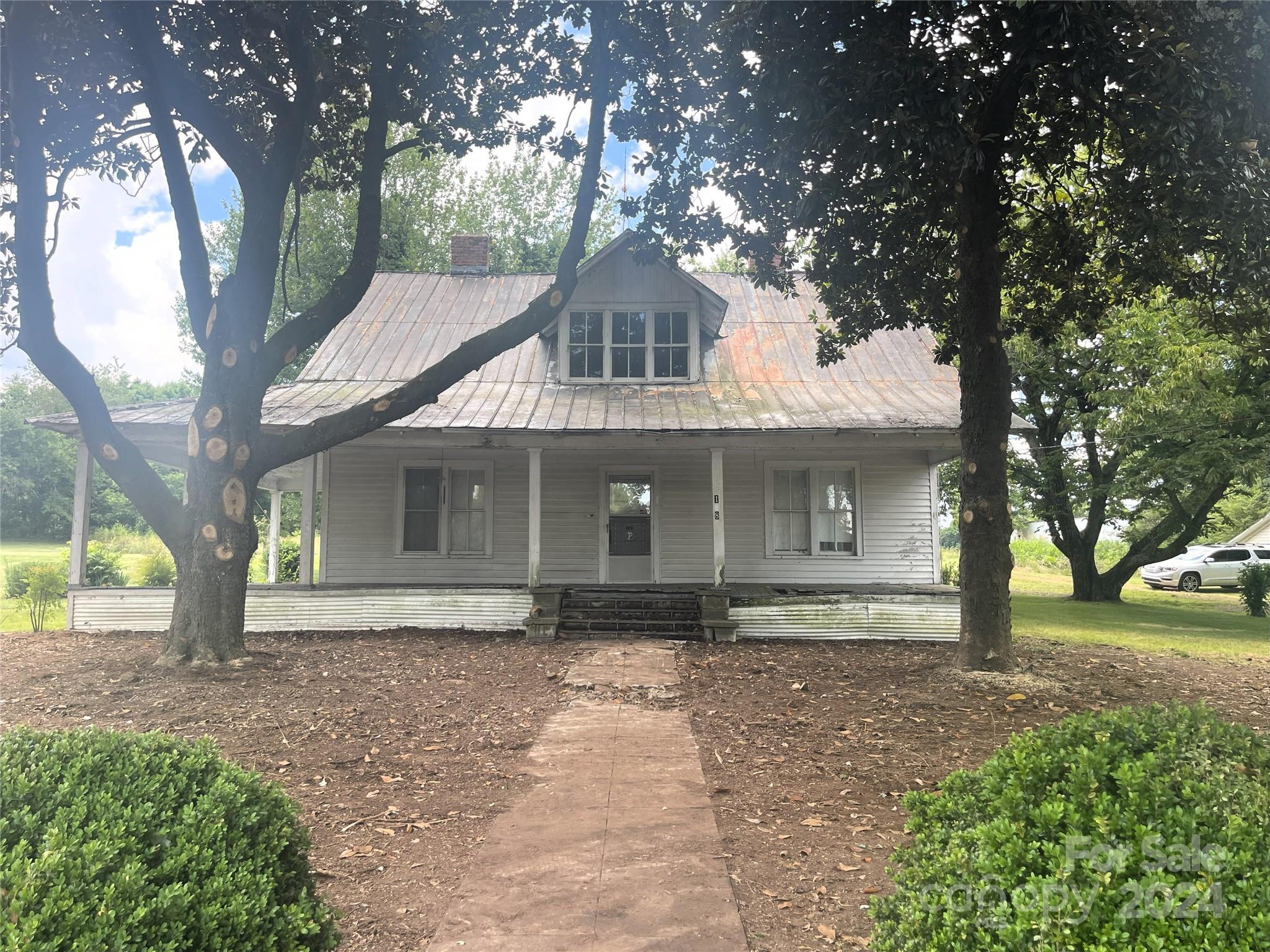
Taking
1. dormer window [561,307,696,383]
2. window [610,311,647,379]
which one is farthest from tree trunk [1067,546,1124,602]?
window [610,311,647,379]

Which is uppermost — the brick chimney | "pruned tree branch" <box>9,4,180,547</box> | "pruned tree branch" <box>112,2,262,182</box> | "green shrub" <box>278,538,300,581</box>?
the brick chimney

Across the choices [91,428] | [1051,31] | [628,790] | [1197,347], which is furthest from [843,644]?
[91,428]

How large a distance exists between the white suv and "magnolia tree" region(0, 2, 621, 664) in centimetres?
2912

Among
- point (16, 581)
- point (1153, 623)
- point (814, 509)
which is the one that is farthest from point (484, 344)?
point (16, 581)

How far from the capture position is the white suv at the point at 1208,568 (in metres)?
28.8

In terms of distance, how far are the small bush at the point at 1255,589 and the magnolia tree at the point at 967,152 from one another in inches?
441

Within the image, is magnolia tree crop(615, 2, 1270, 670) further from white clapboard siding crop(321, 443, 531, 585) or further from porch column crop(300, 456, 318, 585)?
porch column crop(300, 456, 318, 585)

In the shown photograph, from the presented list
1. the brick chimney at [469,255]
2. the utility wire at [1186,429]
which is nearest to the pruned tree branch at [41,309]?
the brick chimney at [469,255]

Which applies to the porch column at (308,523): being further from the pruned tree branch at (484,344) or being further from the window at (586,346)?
the window at (586,346)

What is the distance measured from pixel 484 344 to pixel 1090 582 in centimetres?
1998

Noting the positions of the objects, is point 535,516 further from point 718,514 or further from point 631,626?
point 718,514

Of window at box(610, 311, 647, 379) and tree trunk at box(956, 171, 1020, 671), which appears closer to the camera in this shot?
tree trunk at box(956, 171, 1020, 671)

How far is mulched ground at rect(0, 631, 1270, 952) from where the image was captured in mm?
3816

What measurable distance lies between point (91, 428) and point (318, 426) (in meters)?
2.43
